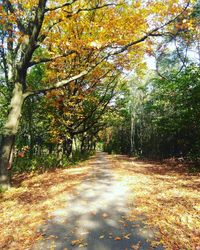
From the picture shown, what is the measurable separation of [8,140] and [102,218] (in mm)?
5270

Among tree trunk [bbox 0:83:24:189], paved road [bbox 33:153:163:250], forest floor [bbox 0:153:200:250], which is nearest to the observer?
paved road [bbox 33:153:163:250]

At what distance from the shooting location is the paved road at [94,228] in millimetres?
4418

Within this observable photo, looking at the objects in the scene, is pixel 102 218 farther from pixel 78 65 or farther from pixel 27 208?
A: pixel 78 65

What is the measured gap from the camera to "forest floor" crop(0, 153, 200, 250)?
178 inches

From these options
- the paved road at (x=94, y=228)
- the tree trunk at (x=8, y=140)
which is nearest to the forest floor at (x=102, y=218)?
the paved road at (x=94, y=228)

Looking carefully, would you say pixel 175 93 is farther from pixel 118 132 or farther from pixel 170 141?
pixel 118 132

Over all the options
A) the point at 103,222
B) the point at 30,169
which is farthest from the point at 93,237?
the point at 30,169

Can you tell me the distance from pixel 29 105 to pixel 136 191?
Result: 14910mm

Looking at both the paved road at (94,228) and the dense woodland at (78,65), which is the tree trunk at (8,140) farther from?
the paved road at (94,228)

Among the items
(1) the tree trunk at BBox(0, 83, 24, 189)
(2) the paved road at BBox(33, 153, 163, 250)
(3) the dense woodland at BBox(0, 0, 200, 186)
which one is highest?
(3) the dense woodland at BBox(0, 0, 200, 186)

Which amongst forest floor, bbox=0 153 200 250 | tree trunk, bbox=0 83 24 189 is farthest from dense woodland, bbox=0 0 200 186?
forest floor, bbox=0 153 200 250

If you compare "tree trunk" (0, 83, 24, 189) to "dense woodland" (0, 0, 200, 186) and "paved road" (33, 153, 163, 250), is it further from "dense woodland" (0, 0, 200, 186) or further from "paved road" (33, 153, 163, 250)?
"paved road" (33, 153, 163, 250)

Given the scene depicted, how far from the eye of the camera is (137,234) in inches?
188

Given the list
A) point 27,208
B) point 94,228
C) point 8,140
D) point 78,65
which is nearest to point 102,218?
point 94,228
